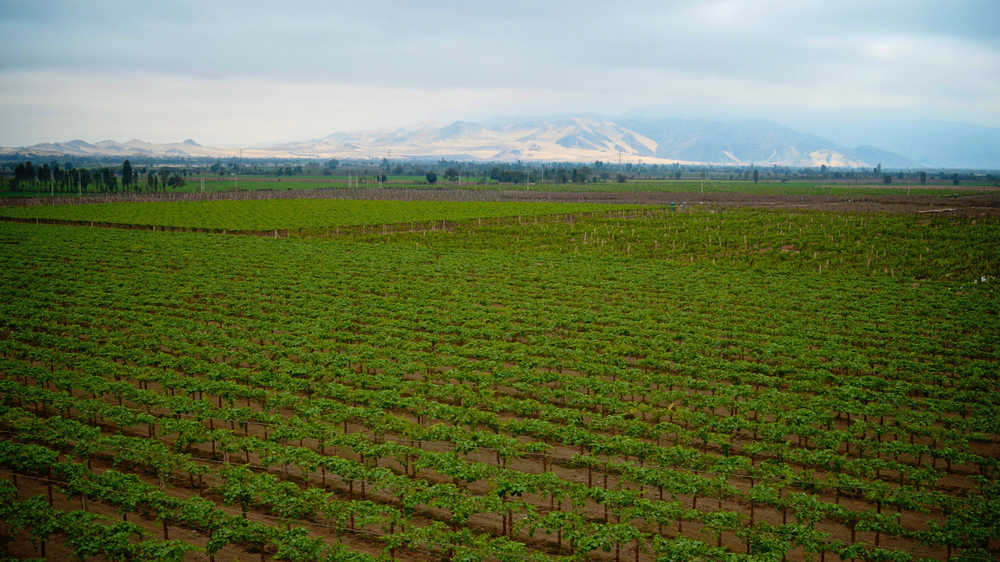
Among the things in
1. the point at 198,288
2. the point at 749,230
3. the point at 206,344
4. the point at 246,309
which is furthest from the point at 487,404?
the point at 749,230

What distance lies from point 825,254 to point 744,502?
39.2 metres

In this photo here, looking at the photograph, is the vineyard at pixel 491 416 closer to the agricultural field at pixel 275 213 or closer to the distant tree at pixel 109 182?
the agricultural field at pixel 275 213

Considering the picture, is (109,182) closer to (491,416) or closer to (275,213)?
(275,213)

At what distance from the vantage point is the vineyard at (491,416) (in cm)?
1006

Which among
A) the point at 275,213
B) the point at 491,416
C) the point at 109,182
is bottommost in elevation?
the point at 491,416

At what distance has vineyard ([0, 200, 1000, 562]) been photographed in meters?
10.1

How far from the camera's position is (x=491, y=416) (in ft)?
45.8

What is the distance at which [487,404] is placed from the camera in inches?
595

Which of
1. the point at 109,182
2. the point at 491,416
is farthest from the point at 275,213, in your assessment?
the point at 109,182

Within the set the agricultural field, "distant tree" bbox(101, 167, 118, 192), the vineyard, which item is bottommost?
the vineyard

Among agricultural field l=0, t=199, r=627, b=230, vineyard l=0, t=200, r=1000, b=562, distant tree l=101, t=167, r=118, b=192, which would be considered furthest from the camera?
distant tree l=101, t=167, r=118, b=192

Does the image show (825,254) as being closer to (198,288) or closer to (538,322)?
(538,322)

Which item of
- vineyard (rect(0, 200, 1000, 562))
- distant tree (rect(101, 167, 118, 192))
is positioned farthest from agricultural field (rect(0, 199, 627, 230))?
distant tree (rect(101, 167, 118, 192))

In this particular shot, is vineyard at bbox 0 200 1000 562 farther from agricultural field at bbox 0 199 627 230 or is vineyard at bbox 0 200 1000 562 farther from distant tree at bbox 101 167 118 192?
distant tree at bbox 101 167 118 192
